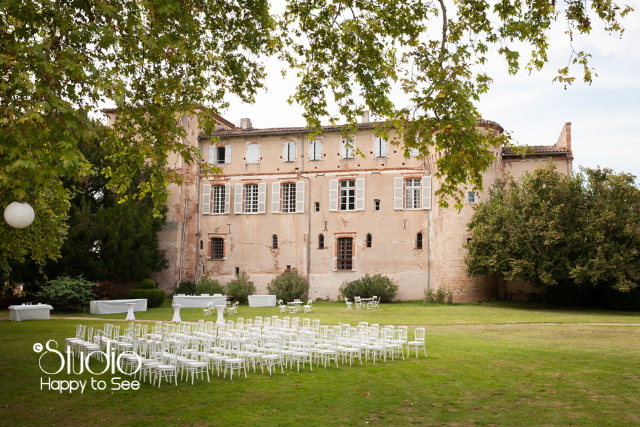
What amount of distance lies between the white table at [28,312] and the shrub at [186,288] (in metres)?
11.8

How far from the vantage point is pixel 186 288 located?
111ft

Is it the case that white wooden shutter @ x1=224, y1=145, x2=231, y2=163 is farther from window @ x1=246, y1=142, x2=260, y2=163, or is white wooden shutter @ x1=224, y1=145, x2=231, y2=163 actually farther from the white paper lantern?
the white paper lantern

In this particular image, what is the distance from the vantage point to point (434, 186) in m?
32.3

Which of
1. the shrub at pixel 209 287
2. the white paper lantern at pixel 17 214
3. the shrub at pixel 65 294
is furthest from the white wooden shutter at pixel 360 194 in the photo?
the white paper lantern at pixel 17 214

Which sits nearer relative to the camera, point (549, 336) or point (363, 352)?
point (363, 352)

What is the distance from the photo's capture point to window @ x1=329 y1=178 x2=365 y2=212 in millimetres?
33781

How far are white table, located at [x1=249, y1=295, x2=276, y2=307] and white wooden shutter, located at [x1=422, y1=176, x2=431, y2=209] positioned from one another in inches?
390

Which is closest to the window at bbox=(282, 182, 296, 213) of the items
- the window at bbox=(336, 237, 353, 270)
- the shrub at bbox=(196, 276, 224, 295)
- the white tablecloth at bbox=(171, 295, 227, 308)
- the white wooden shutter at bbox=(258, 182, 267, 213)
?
the white wooden shutter at bbox=(258, 182, 267, 213)

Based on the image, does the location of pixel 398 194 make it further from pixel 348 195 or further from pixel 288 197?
pixel 288 197

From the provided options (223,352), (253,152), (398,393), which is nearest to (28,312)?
(223,352)

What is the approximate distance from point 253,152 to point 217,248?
20.5ft

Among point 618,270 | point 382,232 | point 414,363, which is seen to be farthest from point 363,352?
point 382,232

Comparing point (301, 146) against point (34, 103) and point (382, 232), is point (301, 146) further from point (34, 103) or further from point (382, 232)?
point (34, 103)

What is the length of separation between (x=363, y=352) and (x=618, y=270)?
56.4ft
